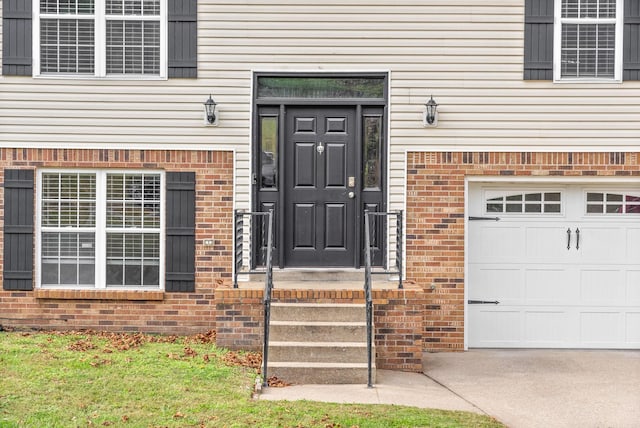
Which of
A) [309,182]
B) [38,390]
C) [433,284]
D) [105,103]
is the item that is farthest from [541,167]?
[38,390]

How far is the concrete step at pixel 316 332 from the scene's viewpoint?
25.3 feet

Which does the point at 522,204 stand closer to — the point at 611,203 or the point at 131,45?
the point at 611,203

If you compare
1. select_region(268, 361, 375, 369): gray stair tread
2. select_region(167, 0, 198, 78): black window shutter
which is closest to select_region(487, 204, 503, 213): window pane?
select_region(268, 361, 375, 369): gray stair tread

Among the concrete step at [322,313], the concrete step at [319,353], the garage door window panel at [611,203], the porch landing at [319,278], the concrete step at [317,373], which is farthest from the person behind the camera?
the garage door window panel at [611,203]

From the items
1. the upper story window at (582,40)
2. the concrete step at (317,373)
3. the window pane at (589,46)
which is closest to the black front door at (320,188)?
the concrete step at (317,373)

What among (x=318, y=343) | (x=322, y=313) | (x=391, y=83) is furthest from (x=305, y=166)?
(x=318, y=343)

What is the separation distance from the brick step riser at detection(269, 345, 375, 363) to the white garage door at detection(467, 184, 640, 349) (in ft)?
8.42

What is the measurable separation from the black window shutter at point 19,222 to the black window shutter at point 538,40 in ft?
20.9

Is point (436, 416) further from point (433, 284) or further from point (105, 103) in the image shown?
point (105, 103)

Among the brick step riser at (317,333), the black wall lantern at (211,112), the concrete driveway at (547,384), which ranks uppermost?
the black wall lantern at (211,112)

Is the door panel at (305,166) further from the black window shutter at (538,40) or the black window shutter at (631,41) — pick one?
the black window shutter at (631,41)

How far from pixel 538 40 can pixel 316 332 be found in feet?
15.2

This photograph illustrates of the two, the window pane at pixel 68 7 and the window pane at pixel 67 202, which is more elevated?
the window pane at pixel 68 7

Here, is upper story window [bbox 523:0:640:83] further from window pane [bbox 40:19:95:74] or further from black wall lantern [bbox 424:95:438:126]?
window pane [bbox 40:19:95:74]
